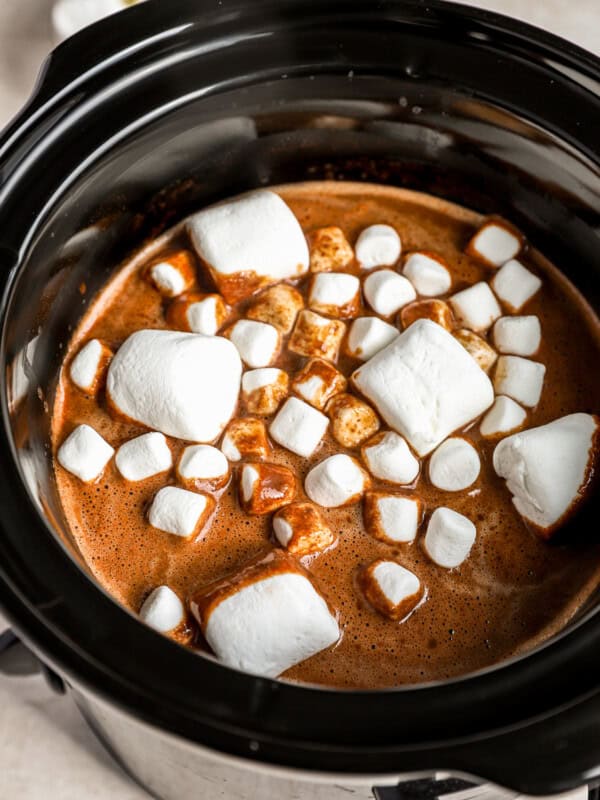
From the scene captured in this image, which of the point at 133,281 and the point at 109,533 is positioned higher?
the point at 133,281

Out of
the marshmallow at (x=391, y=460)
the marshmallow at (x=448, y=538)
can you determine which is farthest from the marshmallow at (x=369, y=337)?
the marshmallow at (x=448, y=538)

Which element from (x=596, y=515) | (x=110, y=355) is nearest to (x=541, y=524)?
(x=596, y=515)

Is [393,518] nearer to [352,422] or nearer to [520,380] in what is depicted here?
[352,422]

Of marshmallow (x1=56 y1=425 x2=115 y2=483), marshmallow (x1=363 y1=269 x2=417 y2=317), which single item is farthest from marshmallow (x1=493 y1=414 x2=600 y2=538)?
marshmallow (x1=56 y1=425 x2=115 y2=483)

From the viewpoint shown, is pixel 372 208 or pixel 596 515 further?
pixel 372 208

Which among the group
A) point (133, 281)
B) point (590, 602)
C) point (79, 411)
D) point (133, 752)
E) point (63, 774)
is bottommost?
point (63, 774)

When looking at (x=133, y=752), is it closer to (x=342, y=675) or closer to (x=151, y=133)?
(x=342, y=675)

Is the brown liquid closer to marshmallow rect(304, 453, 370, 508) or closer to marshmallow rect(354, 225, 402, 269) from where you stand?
marshmallow rect(304, 453, 370, 508)
